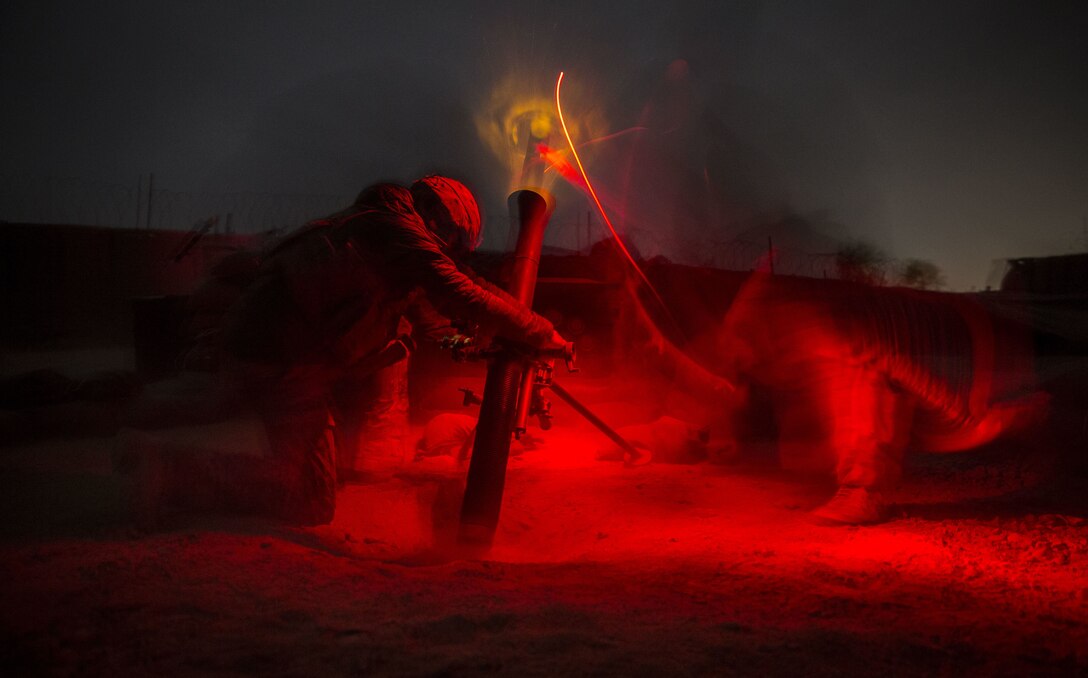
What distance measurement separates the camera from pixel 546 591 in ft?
8.04

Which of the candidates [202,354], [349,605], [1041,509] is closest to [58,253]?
Result: [202,354]

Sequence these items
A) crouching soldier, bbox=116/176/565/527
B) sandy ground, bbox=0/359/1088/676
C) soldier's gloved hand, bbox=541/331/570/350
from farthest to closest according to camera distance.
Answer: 1. soldier's gloved hand, bbox=541/331/570/350
2. crouching soldier, bbox=116/176/565/527
3. sandy ground, bbox=0/359/1088/676

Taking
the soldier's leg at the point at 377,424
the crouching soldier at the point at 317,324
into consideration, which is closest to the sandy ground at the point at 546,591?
the crouching soldier at the point at 317,324

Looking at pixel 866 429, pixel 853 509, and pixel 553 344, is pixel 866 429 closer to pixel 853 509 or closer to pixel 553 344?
pixel 853 509

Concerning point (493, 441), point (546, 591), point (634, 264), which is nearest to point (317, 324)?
point (493, 441)

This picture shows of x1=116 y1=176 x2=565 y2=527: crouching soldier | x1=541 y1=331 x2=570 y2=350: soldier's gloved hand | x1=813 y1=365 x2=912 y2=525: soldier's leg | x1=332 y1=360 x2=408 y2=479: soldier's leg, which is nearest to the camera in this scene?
x1=116 y1=176 x2=565 y2=527: crouching soldier

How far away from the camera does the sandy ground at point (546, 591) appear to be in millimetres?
1812

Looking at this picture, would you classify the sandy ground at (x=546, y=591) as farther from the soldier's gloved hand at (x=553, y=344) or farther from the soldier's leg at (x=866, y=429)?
the soldier's gloved hand at (x=553, y=344)

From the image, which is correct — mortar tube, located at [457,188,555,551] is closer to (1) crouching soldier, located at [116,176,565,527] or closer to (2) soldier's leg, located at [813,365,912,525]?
(1) crouching soldier, located at [116,176,565,527]

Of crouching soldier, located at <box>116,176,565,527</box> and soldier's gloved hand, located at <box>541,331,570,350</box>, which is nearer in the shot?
crouching soldier, located at <box>116,176,565,527</box>

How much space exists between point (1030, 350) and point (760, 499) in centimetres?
432

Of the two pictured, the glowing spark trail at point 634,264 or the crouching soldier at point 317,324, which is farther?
the glowing spark trail at point 634,264

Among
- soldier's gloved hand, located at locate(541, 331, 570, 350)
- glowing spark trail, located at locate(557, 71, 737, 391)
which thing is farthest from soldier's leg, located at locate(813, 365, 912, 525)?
soldier's gloved hand, located at locate(541, 331, 570, 350)

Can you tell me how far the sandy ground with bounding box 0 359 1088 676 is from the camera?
5.94ft
